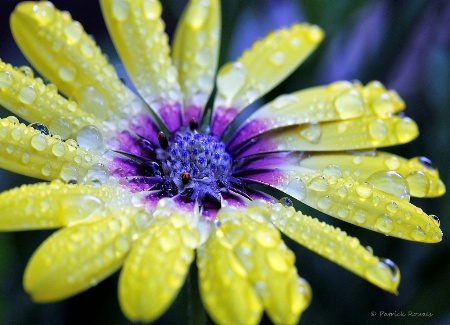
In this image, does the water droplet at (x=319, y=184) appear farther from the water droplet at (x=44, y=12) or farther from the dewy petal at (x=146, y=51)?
the water droplet at (x=44, y=12)

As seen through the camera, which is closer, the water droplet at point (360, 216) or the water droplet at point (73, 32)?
the water droplet at point (360, 216)

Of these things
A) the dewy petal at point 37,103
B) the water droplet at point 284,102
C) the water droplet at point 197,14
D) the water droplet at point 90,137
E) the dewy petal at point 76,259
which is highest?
the water droplet at point 197,14

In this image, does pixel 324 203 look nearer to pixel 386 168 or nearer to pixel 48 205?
pixel 386 168

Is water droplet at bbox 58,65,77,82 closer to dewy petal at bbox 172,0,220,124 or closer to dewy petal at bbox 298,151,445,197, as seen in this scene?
dewy petal at bbox 172,0,220,124

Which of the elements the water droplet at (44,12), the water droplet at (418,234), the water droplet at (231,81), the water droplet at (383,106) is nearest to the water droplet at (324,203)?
the water droplet at (418,234)

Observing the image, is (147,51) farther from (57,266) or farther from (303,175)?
(57,266)
